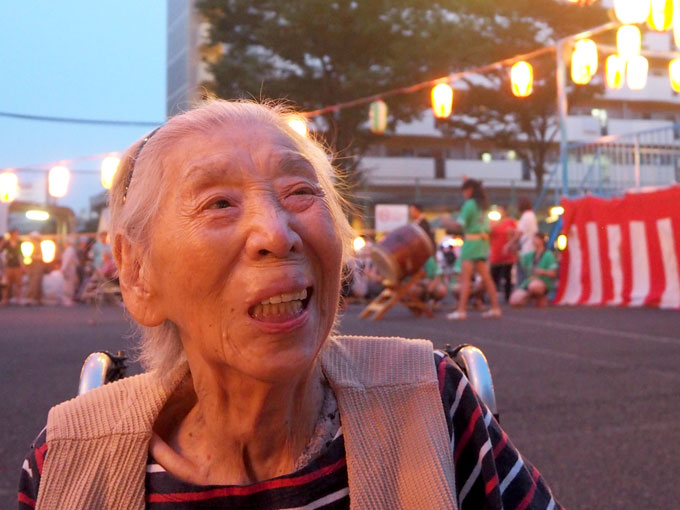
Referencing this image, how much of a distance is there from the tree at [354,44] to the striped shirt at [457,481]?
79.3 feet

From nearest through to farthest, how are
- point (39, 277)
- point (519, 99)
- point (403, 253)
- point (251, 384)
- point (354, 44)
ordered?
point (251, 384), point (403, 253), point (39, 277), point (354, 44), point (519, 99)

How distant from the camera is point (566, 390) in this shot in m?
4.89

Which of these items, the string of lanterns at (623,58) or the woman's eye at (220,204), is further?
the string of lanterns at (623,58)

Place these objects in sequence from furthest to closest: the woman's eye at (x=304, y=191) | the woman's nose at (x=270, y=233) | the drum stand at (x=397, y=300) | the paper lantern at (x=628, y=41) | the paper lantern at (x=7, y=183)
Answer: the paper lantern at (x=7, y=183), the paper lantern at (x=628, y=41), the drum stand at (x=397, y=300), the woman's eye at (x=304, y=191), the woman's nose at (x=270, y=233)

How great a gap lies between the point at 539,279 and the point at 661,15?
4324mm

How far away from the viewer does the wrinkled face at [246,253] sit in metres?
1.10

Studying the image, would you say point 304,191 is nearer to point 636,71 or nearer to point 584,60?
point 584,60

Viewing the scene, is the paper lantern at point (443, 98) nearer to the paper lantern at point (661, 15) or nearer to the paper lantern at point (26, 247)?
the paper lantern at point (661, 15)

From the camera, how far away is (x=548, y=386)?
5039mm

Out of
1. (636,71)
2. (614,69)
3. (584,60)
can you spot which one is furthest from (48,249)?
(636,71)

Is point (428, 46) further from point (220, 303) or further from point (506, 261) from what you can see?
point (220, 303)

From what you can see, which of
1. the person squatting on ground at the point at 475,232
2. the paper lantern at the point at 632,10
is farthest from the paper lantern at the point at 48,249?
the paper lantern at the point at 632,10

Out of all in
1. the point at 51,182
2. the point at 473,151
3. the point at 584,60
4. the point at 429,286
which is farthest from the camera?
the point at 473,151

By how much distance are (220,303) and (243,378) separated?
0.14 metres
